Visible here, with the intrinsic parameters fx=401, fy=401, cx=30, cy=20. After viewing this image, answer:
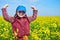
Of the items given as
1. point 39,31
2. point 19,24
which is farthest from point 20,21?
point 39,31

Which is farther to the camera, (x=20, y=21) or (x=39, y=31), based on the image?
(x=39, y=31)

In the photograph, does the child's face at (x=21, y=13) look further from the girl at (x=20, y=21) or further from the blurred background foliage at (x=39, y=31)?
the blurred background foliage at (x=39, y=31)

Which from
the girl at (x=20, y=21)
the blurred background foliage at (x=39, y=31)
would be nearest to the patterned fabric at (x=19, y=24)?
the girl at (x=20, y=21)

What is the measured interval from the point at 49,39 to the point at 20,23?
3.38ft

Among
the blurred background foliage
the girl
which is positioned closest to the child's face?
the girl

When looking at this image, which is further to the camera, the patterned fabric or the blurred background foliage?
the blurred background foliage

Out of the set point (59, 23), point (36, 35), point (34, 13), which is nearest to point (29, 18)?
point (34, 13)

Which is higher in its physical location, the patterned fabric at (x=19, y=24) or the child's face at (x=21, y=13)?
the child's face at (x=21, y=13)

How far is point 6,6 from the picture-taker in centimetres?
581

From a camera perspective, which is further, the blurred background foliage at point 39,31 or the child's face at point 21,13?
the blurred background foliage at point 39,31

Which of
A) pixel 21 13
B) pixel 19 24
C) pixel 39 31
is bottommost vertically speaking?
pixel 39 31

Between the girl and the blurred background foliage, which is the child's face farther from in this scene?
the blurred background foliage

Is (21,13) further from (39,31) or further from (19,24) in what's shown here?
(39,31)

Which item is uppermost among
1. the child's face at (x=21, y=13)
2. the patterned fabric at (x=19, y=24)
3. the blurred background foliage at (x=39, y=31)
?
the child's face at (x=21, y=13)
